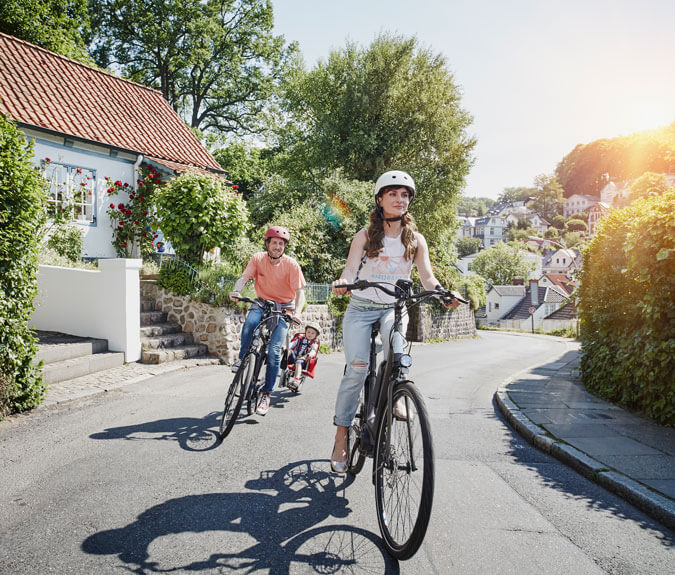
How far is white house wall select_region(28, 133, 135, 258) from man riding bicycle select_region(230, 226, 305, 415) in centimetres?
945

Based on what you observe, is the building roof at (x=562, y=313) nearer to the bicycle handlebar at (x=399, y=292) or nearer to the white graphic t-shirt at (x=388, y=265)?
the white graphic t-shirt at (x=388, y=265)

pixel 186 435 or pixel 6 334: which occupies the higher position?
pixel 6 334

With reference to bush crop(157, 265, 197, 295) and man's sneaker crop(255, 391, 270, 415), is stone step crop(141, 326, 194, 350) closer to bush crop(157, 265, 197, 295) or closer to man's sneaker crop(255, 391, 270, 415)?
bush crop(157, 265, 197, 295)

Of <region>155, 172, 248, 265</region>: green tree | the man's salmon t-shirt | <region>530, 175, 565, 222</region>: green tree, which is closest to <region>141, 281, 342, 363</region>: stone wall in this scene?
<region>155, 172, 248, 265</region>: green tree

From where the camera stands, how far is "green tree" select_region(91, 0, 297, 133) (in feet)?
95.4

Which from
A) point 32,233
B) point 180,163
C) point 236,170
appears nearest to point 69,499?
point 32,233

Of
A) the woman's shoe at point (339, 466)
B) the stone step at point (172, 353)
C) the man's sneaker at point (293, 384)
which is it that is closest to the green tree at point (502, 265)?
the stone step at point (172, 353)

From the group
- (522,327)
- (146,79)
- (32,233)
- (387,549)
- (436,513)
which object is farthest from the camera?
(522,327)

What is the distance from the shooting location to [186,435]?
5191 millimetres

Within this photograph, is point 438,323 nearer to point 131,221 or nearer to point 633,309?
point 131,221

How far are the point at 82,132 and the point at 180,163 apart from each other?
3.23m

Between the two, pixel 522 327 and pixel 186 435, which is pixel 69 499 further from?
pixel 522 327

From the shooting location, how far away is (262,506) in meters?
3.54

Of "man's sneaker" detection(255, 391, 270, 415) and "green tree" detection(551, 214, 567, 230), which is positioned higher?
"green tree" detection(551, 214, 567, 230)
